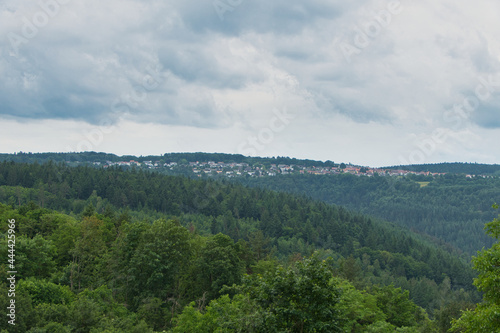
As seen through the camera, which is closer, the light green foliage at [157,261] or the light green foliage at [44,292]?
the light green foliage at [44,292]

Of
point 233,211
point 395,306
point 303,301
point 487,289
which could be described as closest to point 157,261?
point 395,306

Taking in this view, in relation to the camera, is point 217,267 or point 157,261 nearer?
point 157,261

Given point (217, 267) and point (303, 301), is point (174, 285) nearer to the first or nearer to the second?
point (217, 267)

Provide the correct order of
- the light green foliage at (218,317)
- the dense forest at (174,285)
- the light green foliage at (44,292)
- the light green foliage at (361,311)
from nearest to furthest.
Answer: the dense forest at (174,285) < the light green foliage at (218,317) < the light green foliage at (44,292) < the light green foliage at (361,311)

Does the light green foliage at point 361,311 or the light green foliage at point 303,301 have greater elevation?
the light green foliage at point 303,301

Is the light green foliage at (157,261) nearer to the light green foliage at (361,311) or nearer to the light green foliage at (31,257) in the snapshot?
the light green foliage at (31,257)

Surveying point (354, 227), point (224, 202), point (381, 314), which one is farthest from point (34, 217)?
point (354, 227)

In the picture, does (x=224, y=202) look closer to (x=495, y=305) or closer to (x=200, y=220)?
(x=200, y=220)

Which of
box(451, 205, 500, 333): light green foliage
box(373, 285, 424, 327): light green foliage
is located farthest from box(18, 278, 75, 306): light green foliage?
box(373, 285, 424, 327): light green foliage

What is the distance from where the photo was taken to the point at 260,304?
61.9 ft

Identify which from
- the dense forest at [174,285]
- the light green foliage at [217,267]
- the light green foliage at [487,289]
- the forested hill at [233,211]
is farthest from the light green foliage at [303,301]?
the forested hill at [233,211]

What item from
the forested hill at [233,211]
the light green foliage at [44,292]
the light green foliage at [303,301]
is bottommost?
the forested hill at [233,211]

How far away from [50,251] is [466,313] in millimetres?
42999

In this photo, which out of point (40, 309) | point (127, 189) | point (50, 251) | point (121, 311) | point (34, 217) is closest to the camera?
point (40, 309)
